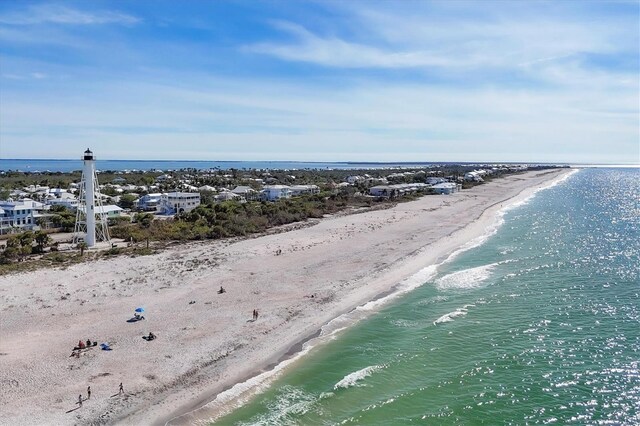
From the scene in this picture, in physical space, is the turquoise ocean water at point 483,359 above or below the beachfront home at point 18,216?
below

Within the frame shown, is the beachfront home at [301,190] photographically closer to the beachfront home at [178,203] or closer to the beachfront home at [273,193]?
the beachfront home at [273,193]

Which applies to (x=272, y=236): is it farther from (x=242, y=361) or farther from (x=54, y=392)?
(x=54, y=392)

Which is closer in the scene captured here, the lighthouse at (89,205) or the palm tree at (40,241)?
the palm tree at (40,241)

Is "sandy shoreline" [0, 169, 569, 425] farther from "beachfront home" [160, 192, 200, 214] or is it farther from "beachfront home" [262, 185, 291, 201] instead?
"beachfront home" [262, 185, 291, 201]

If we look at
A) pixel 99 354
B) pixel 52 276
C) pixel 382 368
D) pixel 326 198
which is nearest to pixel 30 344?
pixel 99 354

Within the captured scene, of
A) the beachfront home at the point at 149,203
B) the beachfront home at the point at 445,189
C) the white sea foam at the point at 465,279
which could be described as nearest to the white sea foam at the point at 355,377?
the white sea foam at the point at 465,279

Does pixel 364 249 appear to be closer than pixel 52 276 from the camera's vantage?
No

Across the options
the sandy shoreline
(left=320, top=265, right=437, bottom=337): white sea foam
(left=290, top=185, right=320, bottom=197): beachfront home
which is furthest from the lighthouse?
(left=290, top=185, right=320, bottom=197): beachfront home
